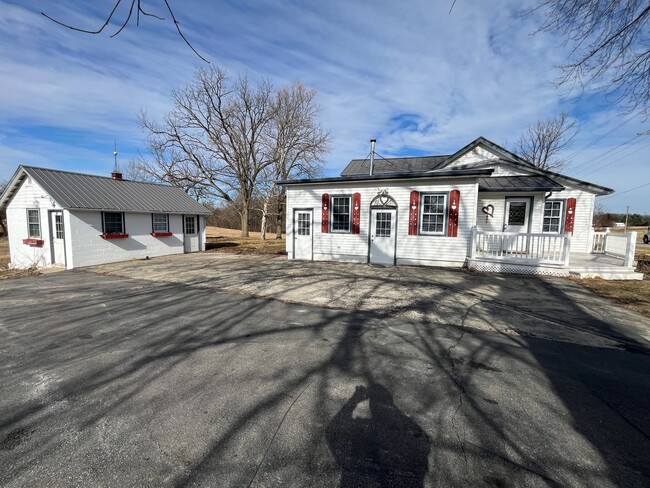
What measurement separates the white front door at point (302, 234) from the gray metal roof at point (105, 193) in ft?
24.4

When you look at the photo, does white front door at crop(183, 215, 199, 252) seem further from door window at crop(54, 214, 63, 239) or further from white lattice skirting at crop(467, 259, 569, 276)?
white lattice skirting at crop(467, 259, 569, 276)

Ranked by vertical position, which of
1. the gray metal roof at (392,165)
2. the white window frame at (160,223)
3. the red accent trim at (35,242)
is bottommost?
the red accent trim at (35,242)

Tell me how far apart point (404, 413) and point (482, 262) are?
9.03 m

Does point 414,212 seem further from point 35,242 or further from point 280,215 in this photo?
point 280,215

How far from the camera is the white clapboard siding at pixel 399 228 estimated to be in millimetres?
10625

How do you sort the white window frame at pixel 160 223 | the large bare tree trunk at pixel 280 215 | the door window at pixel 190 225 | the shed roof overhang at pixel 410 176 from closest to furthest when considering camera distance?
1. the shed roof overhang at pixel 410 176
2. the white window frame at pixel 160 223
3. the door window at pixel 190 225
4. the large bare tree trunk at pixel 280 215

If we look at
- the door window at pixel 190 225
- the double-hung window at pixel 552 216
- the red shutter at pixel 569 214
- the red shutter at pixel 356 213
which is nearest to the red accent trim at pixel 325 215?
the red shutter at pixel 356 213

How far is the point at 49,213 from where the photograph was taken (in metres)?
12.4

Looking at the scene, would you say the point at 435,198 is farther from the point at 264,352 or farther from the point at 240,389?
the point at 240,389

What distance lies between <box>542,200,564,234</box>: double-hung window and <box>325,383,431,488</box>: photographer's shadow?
1393cm

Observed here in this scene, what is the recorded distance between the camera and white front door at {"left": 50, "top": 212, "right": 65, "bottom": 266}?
12211 millimetres

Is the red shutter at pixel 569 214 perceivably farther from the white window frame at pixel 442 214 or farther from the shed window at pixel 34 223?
the shed window at pixel 34 223

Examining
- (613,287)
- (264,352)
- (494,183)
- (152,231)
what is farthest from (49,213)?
(613,287)

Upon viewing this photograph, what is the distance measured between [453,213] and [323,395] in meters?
9.50
